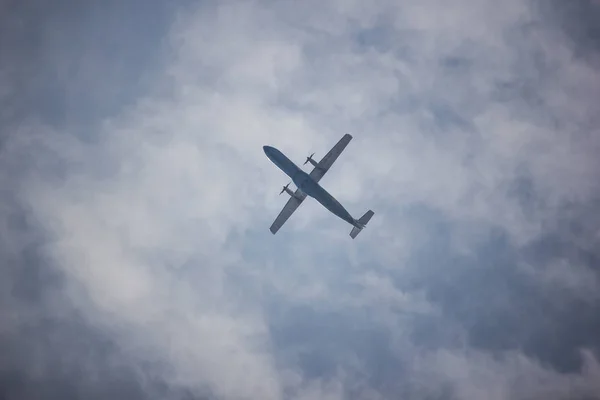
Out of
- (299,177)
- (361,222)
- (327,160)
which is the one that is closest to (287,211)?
(299,177)

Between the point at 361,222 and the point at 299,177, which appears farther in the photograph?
the point at 361,222

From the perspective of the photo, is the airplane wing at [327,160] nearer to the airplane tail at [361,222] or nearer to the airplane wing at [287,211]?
the airplane wing at [287,211]

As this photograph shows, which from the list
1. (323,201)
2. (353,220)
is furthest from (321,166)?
(353,220)

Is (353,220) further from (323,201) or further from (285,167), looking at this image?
(285,167)

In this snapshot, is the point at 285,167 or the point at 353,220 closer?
the point at 285,167

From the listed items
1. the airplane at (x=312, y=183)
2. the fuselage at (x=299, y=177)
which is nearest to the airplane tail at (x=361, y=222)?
the airplane at (x=312, y=183)

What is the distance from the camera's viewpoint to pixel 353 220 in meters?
98.4

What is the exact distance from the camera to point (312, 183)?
3622 inches

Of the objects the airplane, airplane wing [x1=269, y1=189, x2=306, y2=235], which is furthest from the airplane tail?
airplane wing [x1=269, y1=189, x2=306, y2=235]

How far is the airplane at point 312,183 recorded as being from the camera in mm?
92250

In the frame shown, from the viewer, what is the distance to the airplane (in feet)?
303

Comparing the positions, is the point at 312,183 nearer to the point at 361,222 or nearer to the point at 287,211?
the point at 287,211

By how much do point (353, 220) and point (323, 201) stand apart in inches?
347

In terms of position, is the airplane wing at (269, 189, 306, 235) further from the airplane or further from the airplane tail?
the airplane tail
